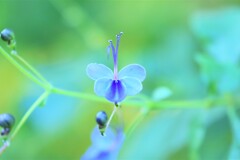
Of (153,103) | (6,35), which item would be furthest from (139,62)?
(6,35)

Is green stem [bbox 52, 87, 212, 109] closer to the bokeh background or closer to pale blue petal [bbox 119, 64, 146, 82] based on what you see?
the bokeh background

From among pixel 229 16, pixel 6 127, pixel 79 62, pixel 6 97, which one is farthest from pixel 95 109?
pixel 6 127

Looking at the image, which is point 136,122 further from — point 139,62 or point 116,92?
point 139,62

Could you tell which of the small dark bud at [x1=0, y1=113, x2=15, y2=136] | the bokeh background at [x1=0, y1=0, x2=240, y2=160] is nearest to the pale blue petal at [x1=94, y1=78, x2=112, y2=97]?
the small dark bud at [x1=0, y1=113, x2=15, y2=136]

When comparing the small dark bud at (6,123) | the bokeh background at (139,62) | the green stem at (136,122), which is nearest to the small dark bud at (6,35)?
the small dark bud at (6,123)

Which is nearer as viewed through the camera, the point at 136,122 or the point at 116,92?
the point at 116,92

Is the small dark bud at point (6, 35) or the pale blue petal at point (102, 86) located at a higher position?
the small dark bud at point (6, 35)

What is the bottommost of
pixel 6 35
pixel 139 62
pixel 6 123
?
pixel 6 123

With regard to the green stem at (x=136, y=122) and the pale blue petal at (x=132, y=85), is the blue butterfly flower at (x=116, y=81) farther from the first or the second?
the green stem at (x=136, y=122)
